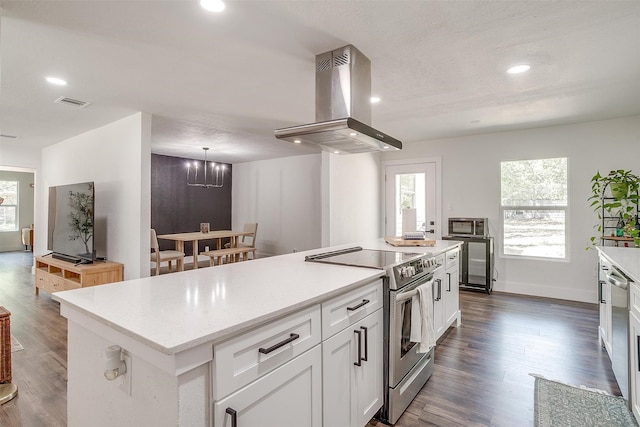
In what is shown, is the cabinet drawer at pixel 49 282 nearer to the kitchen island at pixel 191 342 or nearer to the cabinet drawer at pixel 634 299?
the kitchen island at pixel 191 342

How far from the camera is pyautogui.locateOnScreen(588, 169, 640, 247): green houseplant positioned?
3.60 meters

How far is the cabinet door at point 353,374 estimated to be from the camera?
4.79 ft

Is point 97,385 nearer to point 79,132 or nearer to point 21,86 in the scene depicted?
point 21,86

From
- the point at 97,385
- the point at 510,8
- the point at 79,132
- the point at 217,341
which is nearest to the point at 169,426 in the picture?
the point at 217,341

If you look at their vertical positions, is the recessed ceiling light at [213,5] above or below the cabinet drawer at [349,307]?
above

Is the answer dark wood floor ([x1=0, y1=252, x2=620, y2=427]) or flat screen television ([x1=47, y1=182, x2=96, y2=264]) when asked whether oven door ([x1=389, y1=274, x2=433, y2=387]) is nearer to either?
dark wood floor ([x1=0, y1=252, x2=620, y2=427])

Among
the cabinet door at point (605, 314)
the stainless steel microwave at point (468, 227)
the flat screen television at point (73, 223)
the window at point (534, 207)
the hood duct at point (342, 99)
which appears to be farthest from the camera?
the stainless steel microwave at point (468, 227)

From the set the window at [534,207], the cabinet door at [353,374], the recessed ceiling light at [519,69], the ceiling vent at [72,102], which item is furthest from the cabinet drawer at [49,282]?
the window at [534,207]

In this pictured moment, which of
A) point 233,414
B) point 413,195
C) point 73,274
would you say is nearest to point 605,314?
point 233,414

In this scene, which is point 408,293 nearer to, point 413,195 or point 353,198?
point 353,198

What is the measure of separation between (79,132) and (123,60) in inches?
117

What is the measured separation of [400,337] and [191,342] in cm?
136

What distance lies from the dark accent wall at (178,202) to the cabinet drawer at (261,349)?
242 inches

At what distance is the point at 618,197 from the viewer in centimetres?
364
